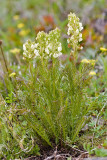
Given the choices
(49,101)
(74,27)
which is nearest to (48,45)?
(74,27)

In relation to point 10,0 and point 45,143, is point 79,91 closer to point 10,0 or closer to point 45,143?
point 45,143

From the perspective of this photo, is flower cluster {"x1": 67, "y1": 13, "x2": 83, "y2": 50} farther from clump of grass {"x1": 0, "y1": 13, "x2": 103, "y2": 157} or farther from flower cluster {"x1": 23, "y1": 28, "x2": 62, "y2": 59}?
flower cluster {"x1": 23, "y1": 28, "x2": 62, "y2": 59}

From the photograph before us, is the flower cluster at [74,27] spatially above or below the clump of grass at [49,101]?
above

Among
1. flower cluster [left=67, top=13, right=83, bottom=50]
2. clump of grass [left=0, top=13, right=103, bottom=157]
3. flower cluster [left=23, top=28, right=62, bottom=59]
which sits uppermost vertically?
flower cluster [left=67, top=13, right=83, bottom=50]

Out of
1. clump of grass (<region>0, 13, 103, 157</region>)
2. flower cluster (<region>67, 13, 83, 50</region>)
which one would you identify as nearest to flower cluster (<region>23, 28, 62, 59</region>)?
clump of grass (<region>0, 13, 103, 157</region>)

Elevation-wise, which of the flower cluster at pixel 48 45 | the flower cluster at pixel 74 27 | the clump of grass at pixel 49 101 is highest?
the flower cluster at pixel 74 27

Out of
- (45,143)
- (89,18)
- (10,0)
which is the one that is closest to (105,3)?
(89,18)

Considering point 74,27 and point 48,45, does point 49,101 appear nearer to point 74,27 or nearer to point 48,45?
point 48,45

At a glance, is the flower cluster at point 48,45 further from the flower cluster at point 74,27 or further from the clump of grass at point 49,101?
the flower cluster at point 74,27

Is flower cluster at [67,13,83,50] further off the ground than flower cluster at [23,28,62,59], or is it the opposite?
flower cluster at [67,13,83,50]

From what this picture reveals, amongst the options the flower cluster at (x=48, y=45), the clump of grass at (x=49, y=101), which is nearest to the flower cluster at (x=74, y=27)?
the clump of grass at (x=49, y=101)

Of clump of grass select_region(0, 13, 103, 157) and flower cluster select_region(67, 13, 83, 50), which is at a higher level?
flower cluster select_region(67, 13, 83, 50)
